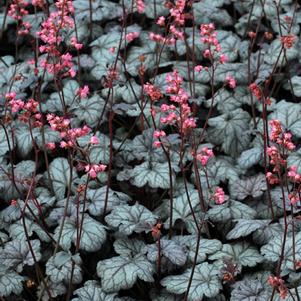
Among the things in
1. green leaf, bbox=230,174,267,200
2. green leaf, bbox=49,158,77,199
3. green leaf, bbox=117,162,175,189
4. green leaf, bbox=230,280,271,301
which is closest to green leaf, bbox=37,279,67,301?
green leaf, bbox=49,158,77,199

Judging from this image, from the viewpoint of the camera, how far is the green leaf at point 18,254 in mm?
3289

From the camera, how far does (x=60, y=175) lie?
3.86 metres

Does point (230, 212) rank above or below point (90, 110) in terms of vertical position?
below

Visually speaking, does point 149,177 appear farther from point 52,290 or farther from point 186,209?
point 52,290

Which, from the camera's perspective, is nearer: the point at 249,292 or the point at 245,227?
the point at 249,292

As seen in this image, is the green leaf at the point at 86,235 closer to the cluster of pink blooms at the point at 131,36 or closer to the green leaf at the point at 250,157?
the green leaf at the point at 250,157

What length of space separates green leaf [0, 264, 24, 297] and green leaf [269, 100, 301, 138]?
6.34ft

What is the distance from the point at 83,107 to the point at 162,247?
1.28 metres

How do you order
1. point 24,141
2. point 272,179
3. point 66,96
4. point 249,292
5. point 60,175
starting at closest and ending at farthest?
point 272,179 → point 249,292 → point 60,175 → point 24,141 → point 66,96

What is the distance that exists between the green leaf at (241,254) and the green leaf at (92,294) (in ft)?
1.89

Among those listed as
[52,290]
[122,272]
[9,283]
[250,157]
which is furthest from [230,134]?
[9,283]

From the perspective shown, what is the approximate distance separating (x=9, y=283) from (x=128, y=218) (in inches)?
27.8

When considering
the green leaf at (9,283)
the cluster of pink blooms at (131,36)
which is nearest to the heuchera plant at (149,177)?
the green leaf at (9,283)

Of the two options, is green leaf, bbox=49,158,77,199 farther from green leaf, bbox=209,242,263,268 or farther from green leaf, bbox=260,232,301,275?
green leaf, bbox=260,232,301,275
